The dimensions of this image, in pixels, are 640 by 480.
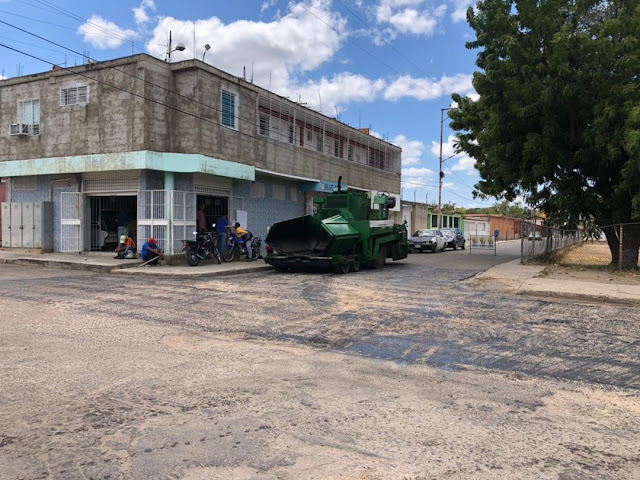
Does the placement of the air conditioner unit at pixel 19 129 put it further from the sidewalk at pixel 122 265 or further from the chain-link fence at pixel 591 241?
the chain-link fence at pixel 591 241

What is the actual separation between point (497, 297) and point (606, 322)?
2.93 meters

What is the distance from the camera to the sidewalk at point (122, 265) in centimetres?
1520

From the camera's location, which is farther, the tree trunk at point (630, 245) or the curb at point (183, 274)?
the tree trunk at point (630, 245)

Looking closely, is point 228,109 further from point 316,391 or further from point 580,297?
point 316,391

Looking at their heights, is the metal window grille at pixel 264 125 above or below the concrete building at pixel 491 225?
above

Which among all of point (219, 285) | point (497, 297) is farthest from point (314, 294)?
point (497, 297)

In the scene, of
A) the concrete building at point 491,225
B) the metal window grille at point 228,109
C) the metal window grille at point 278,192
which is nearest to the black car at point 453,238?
the metal window grille at point 278,192

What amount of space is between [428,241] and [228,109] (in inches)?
606

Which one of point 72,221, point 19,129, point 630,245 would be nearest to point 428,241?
point 630,245

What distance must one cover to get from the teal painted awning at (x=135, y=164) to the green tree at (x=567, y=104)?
9.97 m

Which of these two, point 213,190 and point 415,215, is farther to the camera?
point 415,215

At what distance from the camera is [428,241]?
3008cm

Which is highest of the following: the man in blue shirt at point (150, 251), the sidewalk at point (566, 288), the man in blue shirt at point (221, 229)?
the man in blue shirt at point (221, 229)

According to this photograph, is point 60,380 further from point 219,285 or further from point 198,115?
point 198,115
